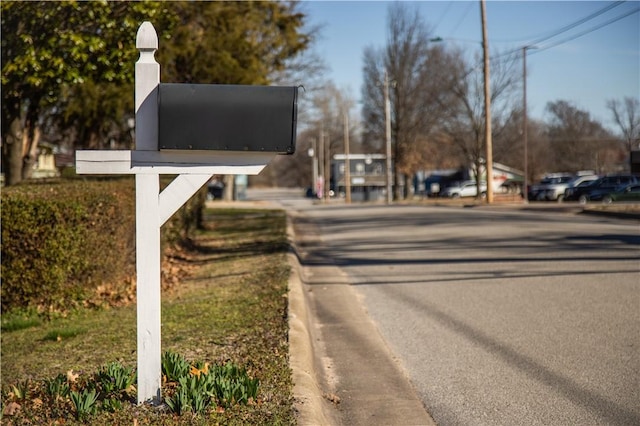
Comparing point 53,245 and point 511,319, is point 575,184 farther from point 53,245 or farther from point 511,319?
point 53,245

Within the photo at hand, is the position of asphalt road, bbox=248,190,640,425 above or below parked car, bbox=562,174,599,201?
below

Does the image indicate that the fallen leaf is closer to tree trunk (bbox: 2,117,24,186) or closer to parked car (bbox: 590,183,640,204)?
tree trunk (bbox: 2,117,24,186)

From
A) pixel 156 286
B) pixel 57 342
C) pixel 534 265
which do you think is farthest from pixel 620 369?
pixel 534 265

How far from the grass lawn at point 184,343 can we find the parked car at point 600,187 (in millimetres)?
35050

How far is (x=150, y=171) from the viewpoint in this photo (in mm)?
A: 4996

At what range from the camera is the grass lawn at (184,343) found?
16.1 ft

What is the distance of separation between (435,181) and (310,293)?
8098 centimetres

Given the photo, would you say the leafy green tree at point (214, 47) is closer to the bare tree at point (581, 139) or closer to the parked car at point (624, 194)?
the parked car at point (624, 194)

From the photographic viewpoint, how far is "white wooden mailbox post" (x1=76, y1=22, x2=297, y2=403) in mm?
4930

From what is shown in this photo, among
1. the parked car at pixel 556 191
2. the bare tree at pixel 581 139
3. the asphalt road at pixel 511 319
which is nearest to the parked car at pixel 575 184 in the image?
the parked car at pixel 556 191

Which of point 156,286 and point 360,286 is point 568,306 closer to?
point 360,286

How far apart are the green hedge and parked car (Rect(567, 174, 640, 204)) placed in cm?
3804

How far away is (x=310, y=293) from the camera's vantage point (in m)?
11.7

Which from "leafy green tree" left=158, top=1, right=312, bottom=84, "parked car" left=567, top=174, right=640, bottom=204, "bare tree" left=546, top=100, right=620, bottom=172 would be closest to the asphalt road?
"leafy green tree" left=158, top=1, right=312, bottom=84
